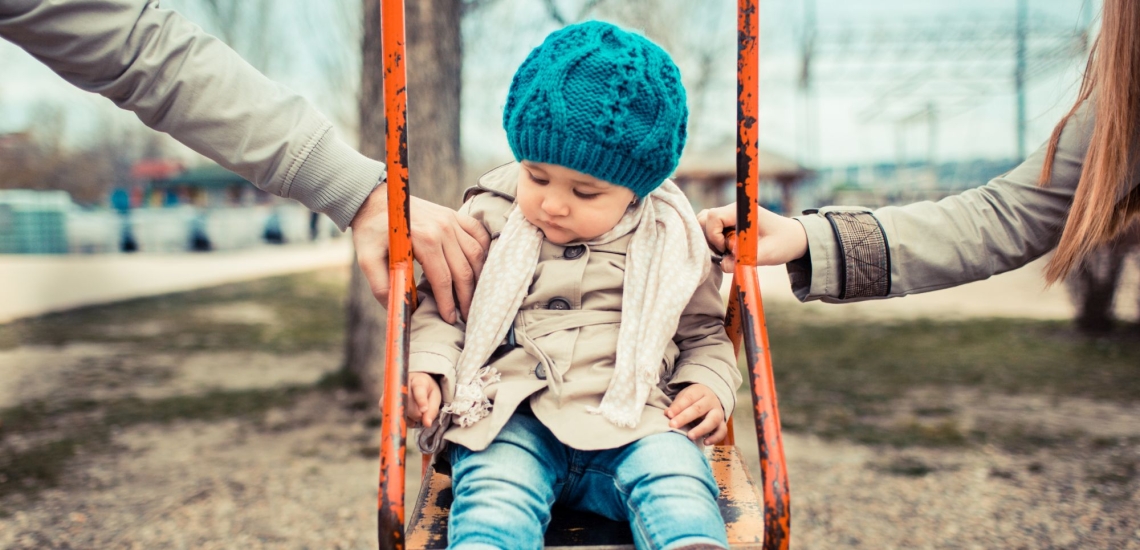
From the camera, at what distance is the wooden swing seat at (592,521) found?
1.30m

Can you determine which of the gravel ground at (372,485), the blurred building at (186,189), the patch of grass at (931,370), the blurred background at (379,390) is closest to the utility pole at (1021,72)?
the blurred background at (379,390)

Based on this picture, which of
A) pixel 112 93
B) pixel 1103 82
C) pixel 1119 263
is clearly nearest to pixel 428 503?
pixel 112 93

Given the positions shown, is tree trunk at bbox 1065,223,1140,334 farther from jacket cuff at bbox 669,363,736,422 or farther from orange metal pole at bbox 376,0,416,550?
orange metal pole at bbox 376,0,416,550

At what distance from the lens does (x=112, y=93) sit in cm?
155

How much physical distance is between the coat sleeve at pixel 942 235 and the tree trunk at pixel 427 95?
2936 millimetres

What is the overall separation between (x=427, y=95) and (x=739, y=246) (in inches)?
127

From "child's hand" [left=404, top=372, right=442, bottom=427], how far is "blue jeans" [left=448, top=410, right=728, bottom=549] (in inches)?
3.7

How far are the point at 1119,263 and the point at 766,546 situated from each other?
594cm

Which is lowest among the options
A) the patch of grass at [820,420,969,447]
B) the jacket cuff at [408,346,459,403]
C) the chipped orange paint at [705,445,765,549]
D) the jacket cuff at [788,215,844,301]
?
the patch of grass at [820,420,969,447]

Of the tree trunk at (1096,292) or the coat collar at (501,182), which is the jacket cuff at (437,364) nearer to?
the coat collar at (501,182)

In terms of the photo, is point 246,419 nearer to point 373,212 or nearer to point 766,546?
point 373,212

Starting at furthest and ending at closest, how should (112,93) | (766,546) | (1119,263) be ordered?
1. (1119,263)
2. (112,93)
3. (766,546)

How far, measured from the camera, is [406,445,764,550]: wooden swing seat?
4.27 feet

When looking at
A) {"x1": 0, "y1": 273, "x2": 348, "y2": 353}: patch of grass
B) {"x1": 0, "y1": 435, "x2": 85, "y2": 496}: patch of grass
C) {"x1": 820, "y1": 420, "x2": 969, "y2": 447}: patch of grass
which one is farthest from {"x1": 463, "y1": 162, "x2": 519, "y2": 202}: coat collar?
{"x1": 0, "y1": 273, "x2": 348, "y2": 353}: patch of grass
